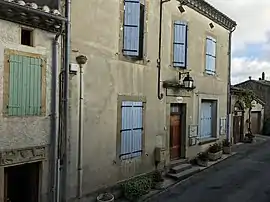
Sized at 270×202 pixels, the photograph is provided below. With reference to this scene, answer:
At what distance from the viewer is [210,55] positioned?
15.7 meters

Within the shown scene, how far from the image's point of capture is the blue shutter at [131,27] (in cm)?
1012

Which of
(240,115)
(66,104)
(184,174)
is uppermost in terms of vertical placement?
(66,104)

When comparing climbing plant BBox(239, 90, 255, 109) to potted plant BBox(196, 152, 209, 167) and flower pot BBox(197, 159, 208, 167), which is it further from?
flower pot BBox(197, 159, 208, 167)

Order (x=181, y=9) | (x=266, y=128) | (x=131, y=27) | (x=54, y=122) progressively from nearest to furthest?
(x=54, y=122)
(x=131, y=27)
(x=181, y=9)
(x=266, y=128)

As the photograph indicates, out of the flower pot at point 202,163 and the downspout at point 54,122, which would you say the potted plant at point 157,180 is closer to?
the flower pot at point 202,163

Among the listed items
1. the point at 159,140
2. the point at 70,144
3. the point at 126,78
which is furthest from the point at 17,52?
the point at 159,140

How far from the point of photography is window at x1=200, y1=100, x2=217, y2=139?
15516 mm

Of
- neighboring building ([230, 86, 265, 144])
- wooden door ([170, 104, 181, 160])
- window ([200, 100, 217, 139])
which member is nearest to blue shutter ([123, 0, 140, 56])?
wooden door ([170, 104, 181, 160])

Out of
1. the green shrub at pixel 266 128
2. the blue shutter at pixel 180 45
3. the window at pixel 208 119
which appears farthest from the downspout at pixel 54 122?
the green shrub at pixel 266 128

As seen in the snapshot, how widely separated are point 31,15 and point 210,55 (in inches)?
407

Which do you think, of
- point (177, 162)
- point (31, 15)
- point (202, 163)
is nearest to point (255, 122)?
point (202, 163)

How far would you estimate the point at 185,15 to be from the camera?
1343cm

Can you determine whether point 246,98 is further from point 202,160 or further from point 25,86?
point 25,86

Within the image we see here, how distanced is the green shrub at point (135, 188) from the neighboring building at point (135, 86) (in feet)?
0.93
